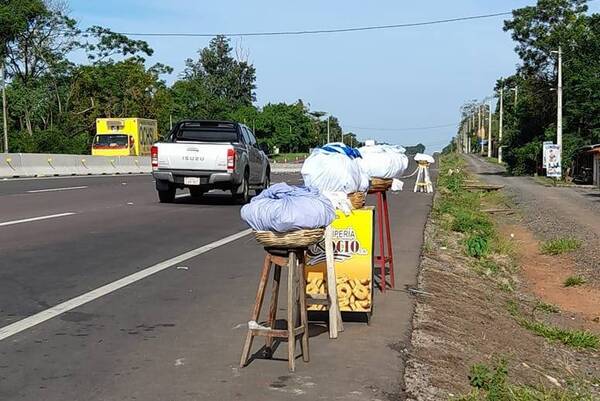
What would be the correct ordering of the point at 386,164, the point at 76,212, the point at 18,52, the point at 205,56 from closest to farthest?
1. the point at 386,164
2. the point at 76,212
3. the point at 18,52
4. the point at 205,56

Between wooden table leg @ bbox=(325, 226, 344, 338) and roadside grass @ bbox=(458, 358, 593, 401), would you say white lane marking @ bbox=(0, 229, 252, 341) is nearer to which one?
wooden table leg @ bbox=(325, 226, 344, 338)

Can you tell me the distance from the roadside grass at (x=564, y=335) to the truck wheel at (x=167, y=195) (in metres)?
11.6

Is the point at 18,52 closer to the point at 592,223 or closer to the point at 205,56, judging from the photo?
the point at 205,56

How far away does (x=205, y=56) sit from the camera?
111938mm

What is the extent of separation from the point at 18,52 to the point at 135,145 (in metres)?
24.2

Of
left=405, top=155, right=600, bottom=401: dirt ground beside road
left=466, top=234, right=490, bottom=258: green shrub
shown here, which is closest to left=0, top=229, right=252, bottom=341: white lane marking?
left=405, top=155, right=600, bottom=401: dirt ground beside road

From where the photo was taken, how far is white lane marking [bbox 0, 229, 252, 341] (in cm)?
643

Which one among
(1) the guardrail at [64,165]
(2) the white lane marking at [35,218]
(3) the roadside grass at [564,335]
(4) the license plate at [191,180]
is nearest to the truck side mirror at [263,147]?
(4) the license plate at [191,180]

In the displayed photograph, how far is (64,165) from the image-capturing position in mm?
35594

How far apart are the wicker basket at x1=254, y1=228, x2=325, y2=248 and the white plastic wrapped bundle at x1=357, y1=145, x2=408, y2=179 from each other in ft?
7.74

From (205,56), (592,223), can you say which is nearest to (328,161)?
(592,223)

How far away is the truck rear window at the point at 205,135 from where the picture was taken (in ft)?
64.7

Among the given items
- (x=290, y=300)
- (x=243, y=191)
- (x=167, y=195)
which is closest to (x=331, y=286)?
(x=290, y=300)

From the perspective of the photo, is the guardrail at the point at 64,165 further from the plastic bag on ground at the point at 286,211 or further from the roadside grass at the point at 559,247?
the plastic bag on ground at the point at 286,211
